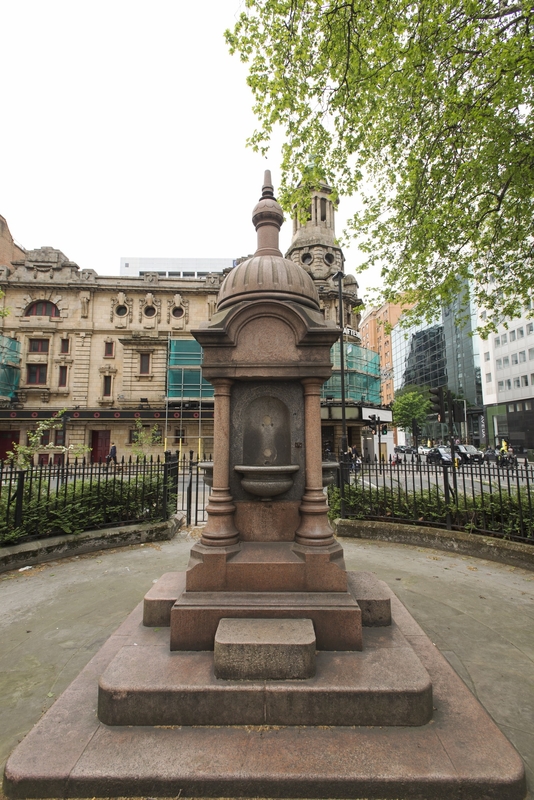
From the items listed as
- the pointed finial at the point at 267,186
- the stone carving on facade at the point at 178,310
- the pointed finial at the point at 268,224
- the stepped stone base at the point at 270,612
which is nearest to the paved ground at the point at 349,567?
the stepped stone base at the point at 270,612

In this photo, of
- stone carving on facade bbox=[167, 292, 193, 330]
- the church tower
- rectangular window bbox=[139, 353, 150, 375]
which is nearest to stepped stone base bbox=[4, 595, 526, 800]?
rectangular window bbox=[139, 353, 150, 375]

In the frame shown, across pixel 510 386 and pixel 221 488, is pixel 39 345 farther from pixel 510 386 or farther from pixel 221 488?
pixel 510 386

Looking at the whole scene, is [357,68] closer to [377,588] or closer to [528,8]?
[528,8]

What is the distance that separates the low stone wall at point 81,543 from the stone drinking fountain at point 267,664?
146 inches

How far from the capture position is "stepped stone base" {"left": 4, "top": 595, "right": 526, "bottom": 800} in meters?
2.19

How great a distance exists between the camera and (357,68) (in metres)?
7.49

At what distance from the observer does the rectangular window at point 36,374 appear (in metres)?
32.3

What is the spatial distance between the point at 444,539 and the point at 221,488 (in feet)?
18.3

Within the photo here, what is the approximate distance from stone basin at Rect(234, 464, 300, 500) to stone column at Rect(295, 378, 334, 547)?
0.72ft

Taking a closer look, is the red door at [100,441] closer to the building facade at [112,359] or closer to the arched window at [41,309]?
the building facade at [112,359]

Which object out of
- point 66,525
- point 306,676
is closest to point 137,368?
point 66,525

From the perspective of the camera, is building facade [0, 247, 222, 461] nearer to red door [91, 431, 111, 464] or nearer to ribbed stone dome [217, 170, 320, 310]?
red door [91, 431, 111, 464]

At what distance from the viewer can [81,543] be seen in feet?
23.9

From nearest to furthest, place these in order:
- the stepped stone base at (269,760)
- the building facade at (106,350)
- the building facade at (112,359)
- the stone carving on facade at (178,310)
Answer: the stepped stone base at (269,760), the building facade at (112,359), the building facade at (106,350), the stone carving on facade at (178,310)
